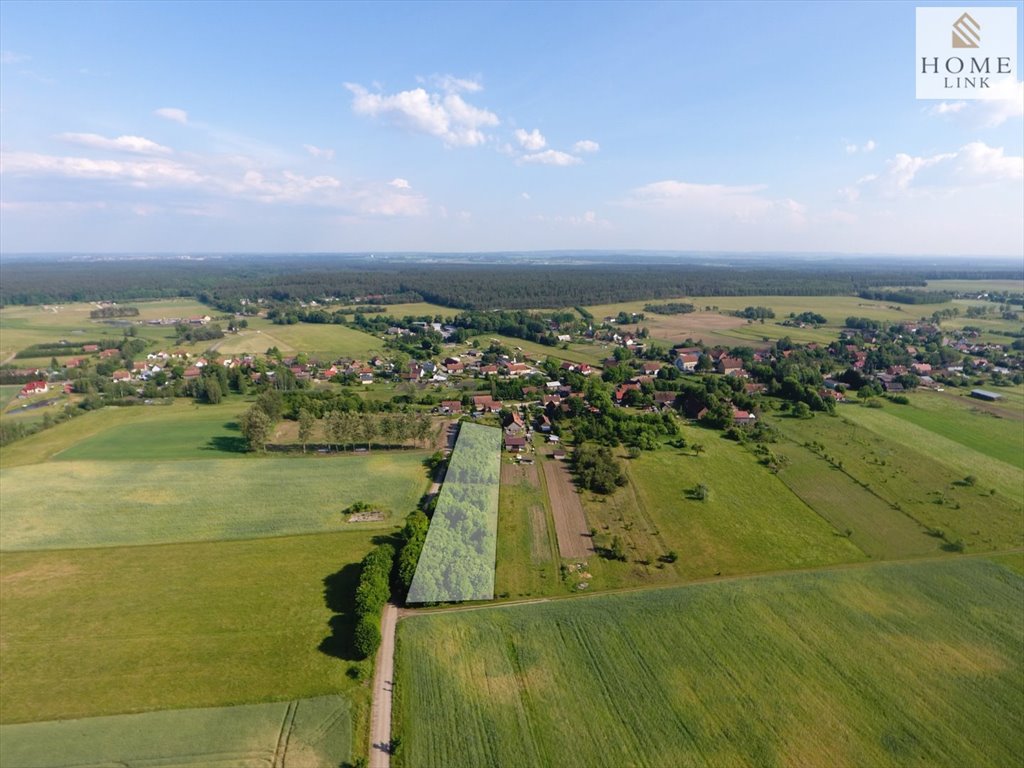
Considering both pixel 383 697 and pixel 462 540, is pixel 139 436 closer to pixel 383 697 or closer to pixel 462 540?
pixel 462 540

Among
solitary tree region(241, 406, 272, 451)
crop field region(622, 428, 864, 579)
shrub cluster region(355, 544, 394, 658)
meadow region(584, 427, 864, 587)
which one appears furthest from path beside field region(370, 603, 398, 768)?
solitary tree region(241, 406, 272, 451)

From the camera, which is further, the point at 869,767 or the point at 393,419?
the point at 393,419

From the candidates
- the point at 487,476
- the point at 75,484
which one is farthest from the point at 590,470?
the point at 75,484

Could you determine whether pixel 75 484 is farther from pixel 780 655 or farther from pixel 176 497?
pixel 780 655

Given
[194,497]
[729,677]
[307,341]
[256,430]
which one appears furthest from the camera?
[307,341]

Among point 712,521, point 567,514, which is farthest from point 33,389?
point 712,521

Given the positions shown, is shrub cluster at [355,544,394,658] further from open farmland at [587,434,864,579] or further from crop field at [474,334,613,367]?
crop field at [474,334,613,367]
